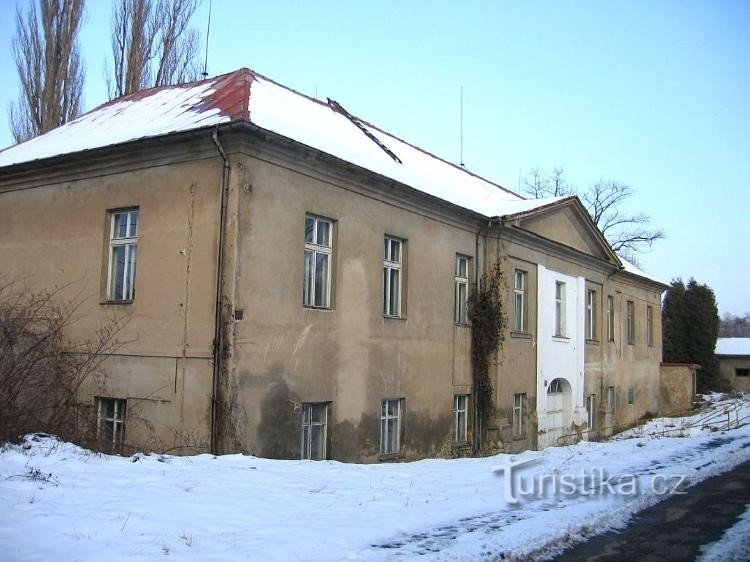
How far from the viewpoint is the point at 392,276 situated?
599 inches

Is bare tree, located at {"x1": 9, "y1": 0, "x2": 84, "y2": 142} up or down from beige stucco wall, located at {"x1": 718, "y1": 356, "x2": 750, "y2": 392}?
up

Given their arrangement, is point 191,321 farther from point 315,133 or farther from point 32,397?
point 315,133

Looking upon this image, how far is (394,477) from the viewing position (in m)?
9.86

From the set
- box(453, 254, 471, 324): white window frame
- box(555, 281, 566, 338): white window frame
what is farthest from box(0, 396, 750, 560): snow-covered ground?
box(555, 281, 566, 338): white window frame

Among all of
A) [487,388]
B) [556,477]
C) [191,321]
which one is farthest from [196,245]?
[487,388]

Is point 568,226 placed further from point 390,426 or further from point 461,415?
point 390,426

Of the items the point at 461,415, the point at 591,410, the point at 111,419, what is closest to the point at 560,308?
the point at 591,410

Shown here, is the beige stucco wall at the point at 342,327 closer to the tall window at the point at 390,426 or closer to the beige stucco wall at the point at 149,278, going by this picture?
the tall window at the point at 390,426

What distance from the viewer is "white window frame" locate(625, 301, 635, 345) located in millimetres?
30038

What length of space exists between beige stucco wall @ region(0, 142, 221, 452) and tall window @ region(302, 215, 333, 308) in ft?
6.20

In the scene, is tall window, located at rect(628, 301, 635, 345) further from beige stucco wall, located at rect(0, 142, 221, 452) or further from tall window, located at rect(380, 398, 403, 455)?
beige stucco wall, located at rect(0, 142, 221, 452)

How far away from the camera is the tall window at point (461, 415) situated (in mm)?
17109

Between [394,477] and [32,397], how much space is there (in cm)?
568

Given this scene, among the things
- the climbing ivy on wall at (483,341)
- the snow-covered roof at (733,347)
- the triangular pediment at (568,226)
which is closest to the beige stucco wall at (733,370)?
the snow-covered roof at (733,347)
